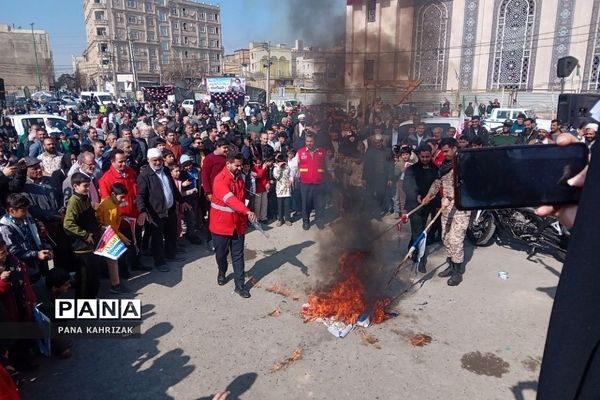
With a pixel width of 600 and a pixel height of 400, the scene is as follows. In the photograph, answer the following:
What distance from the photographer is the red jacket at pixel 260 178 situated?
27.5ft

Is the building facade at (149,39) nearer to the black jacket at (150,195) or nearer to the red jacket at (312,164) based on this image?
the red jacket at (312,164)

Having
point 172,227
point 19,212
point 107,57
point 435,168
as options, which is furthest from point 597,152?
point 107,57

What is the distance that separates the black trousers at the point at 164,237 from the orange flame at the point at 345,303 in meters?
2.54

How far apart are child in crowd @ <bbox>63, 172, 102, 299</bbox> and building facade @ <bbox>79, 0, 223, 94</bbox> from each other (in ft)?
233

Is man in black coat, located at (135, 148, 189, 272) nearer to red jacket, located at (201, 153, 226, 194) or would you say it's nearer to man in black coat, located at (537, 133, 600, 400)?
red jacket, located at (201, 153, 226, 194)

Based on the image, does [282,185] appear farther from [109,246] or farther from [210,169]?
[109,246]

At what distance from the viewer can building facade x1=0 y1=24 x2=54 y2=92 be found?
242 ft

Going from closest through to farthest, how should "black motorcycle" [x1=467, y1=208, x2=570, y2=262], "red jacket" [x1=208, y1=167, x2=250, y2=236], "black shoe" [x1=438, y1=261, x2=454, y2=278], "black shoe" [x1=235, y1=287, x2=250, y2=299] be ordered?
"red jacket" [x1=208, y1=167, x2=250, y2=236]
"black shoe" [x1=235, y1=287, x2=250, y2=299]
"black shoe" [x1=438, y1=261, x2=454, y2=278]
"black motorcycle" [x1=467, y1=208, x2=570, y2=262]

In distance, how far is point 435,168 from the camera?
6.22 m

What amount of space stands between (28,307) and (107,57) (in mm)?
87154

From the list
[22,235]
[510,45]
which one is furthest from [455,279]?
[510,45]

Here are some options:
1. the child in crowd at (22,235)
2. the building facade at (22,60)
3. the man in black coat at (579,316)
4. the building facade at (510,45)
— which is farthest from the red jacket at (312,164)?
the building facade at (22,60)

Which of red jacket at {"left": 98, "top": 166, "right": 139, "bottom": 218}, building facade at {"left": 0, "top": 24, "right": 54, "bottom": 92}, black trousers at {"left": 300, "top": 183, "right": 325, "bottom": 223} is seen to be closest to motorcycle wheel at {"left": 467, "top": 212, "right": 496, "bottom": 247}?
black trousers at {"left": 300, "top": 183, "right": 325, "bottom": 223}

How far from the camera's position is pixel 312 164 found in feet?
26.6
